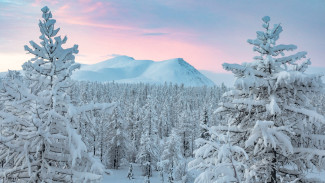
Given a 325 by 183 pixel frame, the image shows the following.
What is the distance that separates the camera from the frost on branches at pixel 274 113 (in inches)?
323

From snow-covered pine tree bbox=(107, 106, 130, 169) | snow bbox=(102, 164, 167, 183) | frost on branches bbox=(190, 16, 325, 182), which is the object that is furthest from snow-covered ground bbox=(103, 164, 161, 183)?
frost on branches bbox=(190, 16, 325, 182)

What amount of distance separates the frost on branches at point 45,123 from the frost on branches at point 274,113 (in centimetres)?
335

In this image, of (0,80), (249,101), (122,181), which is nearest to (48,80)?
(0,80)

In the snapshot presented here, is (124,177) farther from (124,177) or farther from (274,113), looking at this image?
(274,113)

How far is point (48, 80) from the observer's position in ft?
26.0

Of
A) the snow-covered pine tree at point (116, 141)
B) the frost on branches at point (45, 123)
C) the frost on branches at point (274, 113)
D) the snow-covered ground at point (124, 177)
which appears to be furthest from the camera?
the snow-covered pine tree at point (116, 141)

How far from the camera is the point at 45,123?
685 cm

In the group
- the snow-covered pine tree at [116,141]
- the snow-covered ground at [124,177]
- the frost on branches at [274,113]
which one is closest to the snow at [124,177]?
the snow-covered ground at [124,177]

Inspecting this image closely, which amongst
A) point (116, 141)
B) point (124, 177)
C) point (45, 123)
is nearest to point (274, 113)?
point (45, 123)

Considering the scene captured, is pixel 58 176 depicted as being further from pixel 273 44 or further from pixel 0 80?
pixel 273 44

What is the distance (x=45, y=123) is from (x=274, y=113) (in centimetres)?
633

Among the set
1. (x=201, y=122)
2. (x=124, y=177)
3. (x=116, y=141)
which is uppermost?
(x=201, y=122)

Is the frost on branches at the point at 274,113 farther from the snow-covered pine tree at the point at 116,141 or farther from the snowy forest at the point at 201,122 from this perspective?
the snow-covered pine tree at the point at 116,141

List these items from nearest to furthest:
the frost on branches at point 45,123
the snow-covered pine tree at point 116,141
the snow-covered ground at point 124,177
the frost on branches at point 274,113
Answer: the frost on branches at point 45,123 → the frost on branches at point 274,113 → the snow-covered ground at point 124,177 → the snow-covered pine tree at point 116,141
